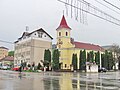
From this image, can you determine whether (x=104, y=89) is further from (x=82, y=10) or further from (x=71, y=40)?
(x=71, y=40)

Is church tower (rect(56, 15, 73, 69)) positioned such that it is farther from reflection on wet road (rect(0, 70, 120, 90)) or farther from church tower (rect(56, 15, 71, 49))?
reflection on wet road (rect(0, 70, 120, 90))

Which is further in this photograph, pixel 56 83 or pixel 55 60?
pixel 55 60

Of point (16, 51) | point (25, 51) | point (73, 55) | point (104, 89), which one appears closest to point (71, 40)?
point (73, 55)

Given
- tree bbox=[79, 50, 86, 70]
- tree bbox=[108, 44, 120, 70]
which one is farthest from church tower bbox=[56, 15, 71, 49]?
tree bbox=[108, 44, 120, 70]

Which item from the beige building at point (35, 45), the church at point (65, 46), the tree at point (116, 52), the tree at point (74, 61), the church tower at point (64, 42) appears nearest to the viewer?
the tree at point (74, 61)

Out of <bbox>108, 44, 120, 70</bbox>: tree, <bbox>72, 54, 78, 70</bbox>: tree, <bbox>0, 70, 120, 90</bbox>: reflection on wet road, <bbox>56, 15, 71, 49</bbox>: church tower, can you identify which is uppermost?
<bbox>56, 15, 71, 49</bbox>: church tower

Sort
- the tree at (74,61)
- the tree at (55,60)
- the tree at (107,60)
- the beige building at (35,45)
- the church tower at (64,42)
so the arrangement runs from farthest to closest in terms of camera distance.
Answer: the church tower at (64,42)
the tree at (107,60)
the beige building at (35,45)
the tree at (74,61)
the tree at (55,60)

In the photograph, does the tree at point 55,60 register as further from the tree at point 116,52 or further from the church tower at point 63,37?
the tree at point 116,52

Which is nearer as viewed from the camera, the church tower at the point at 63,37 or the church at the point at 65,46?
the church at the point at 65,46

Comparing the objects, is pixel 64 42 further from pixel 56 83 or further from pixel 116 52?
pixel 56 83

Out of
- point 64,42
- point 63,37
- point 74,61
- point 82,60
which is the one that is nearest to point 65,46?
point 64,42

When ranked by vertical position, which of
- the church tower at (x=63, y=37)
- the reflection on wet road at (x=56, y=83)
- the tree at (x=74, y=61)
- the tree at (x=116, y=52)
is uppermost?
the church tower at (x=63, y=37)

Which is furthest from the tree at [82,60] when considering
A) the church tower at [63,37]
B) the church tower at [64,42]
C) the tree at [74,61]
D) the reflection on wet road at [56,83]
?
the reflection on wet road at [56,83]

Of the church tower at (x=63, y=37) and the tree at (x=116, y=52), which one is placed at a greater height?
the church tower at (x=63, y=37)
